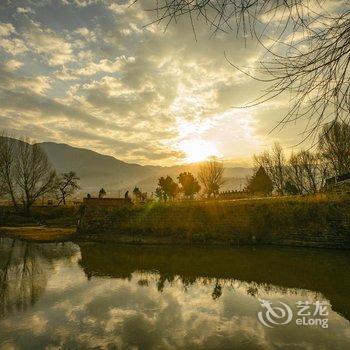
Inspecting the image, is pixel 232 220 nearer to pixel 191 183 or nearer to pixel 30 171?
pixel 191 183

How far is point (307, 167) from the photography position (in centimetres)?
4962

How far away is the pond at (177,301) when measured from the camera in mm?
8297

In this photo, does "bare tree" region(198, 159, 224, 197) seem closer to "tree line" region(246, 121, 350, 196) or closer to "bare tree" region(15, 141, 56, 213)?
"tree line" region(246, 121, 350, 196)

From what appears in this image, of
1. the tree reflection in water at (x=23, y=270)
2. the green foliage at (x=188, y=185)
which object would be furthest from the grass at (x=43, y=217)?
the green foliage at (x=188, y=185)

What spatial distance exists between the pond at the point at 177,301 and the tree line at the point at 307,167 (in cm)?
1826

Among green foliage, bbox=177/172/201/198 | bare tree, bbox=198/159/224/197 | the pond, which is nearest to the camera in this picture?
the pond

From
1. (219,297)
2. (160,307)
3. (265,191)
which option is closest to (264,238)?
(219,297)

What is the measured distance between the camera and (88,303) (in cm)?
1144

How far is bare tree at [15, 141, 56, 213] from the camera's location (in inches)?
1770

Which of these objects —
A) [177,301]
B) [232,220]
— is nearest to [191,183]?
[232,220]
